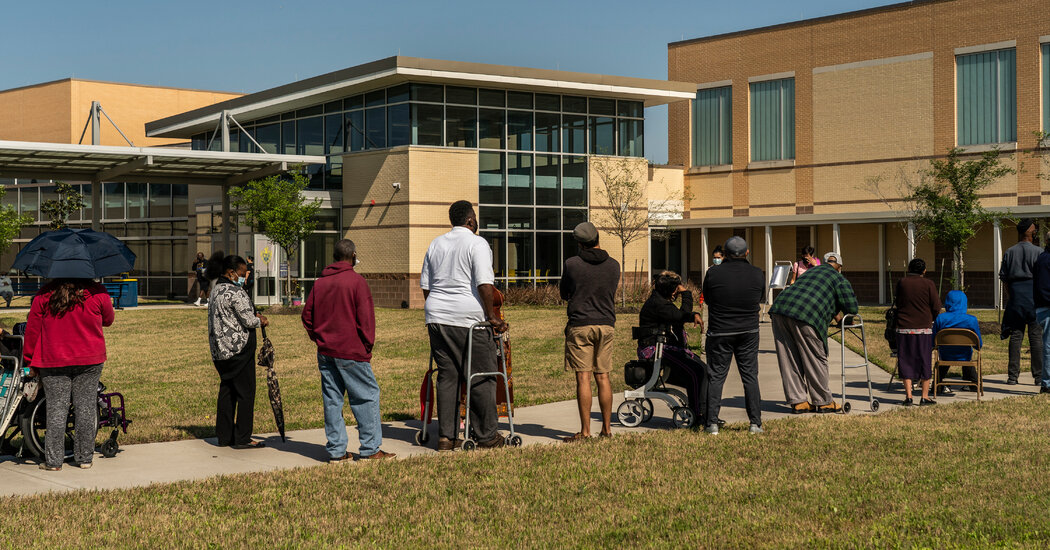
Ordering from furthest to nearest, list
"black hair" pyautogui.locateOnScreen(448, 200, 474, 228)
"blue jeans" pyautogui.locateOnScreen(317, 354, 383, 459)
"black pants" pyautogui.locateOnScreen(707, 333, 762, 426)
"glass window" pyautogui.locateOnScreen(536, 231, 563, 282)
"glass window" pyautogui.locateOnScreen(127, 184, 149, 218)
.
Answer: "glass window" pyautogui.locateOnScreen(127, 184, 149, 218) < "glass window" pyautogui.locateOnScreen(536, 231, 563, 282) < "black pants" pyautogui.locateOnScreen(707, 333, 762, 426) < "black hair" pyautogui.locateOnScreen(448, 200, 474, 228) < "blue jeans" pyautogui.locateOnScreen(317, 354, 383, 459)

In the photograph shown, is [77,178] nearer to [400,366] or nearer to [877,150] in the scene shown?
[400,366]

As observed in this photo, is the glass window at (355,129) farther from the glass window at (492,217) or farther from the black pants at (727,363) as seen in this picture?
the black pants at (727,363)

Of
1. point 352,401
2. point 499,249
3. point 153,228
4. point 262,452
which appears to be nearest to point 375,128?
point 499,249

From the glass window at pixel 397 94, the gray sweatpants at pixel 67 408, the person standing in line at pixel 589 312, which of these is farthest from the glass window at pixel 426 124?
the gray sweatpants at pixel 67 408

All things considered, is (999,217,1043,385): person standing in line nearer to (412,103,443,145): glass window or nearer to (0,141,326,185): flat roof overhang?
(412,103,443,145): glass window

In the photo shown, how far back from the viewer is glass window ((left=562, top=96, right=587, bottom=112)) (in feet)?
115

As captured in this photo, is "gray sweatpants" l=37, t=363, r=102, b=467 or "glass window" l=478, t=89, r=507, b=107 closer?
"gray sweatpants" l=37, t=363, r=102, b=467

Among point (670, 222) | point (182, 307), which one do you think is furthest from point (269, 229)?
point (670, 222)

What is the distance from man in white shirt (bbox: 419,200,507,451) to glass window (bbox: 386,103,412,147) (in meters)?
23.9

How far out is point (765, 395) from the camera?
12562mm

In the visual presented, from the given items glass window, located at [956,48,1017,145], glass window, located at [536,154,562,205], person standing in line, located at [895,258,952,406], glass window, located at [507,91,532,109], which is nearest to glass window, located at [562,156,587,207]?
glass window, located at [536,154,562,205]

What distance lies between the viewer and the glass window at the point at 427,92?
105 ft

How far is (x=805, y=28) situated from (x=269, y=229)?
19570 millimetres

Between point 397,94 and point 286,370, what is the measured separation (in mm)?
18155
